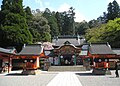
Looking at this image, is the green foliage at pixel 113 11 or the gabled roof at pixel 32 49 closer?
the gabled roof at pixel 32 49

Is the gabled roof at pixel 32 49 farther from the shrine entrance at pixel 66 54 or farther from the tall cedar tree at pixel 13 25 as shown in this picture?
the shrine entrance at pixel 66 54

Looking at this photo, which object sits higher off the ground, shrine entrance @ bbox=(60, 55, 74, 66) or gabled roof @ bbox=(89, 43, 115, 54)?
gabled roof @ bbox=(89, 43, 115, 54)

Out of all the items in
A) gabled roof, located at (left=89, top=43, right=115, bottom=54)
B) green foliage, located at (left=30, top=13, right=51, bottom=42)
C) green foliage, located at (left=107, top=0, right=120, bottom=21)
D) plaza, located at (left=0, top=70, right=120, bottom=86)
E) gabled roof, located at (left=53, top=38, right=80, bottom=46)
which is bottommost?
plaza, located at (left=0, top=70, right=120, bottom=86)

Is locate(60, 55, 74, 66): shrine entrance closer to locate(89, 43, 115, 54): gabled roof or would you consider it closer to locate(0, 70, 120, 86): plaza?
locate(89, 43, 115, 54): gabled roof

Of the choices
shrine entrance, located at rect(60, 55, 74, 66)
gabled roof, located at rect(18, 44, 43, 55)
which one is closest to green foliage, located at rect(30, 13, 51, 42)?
shrine entrance, located at rect(60, 55, 74, 66)

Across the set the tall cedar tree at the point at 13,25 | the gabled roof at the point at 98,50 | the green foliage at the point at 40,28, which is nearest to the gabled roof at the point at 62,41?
the tall cedar tree at the point at 13,25

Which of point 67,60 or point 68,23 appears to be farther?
point 68,23

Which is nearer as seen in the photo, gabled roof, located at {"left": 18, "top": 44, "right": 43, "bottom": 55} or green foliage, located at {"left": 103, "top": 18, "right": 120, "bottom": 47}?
gabled roof, located at {"left": 18, "top": 44, "right": 43, "bottom": 55}


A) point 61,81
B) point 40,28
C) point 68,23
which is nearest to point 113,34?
point 40,28

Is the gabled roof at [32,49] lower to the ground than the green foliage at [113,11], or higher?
lower

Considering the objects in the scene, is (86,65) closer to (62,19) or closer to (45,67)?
(45,67)

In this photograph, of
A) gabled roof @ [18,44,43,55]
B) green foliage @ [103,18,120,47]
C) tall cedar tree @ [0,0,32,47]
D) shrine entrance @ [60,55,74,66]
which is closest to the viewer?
gabled roof @ [18,44,43,55]

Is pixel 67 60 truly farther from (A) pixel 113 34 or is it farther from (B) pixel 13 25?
(B) pixel 13 25

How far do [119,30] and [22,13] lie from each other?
18782 mm
